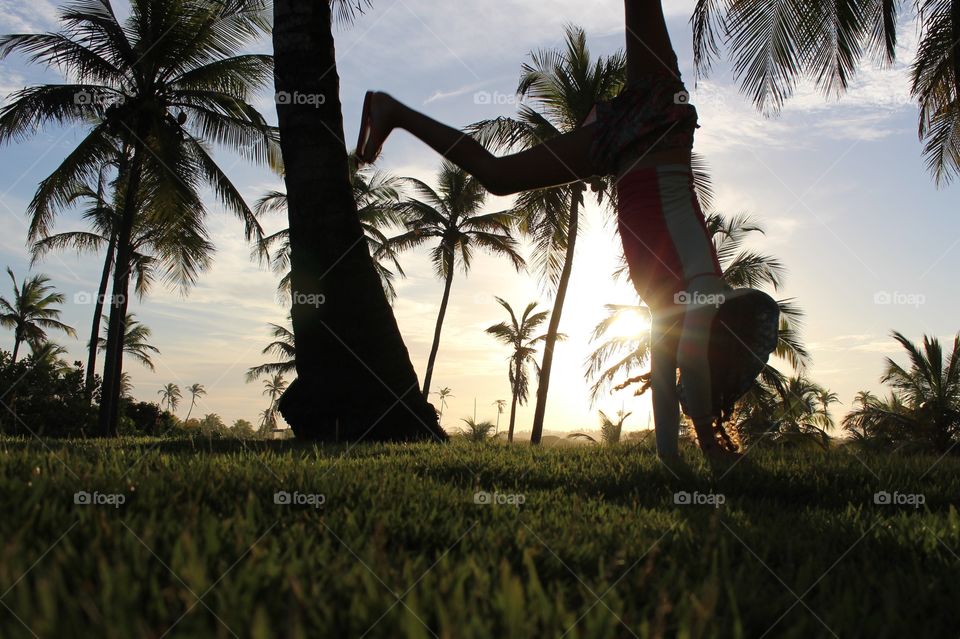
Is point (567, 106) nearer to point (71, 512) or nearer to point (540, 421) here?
point (540, 421)

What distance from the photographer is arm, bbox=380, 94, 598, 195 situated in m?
2.88

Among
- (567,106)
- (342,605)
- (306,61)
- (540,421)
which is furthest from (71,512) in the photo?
(567,106)

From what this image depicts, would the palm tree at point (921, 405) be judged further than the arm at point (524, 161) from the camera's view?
Yes

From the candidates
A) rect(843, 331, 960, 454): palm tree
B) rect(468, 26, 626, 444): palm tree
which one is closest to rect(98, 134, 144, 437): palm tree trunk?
rect(468, 26, 626, 444): palm tree

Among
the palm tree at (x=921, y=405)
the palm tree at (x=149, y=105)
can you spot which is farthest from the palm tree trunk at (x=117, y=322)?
the palm tree at (x=921, y=405)

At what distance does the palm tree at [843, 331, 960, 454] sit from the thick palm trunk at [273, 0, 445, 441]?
84.4 ft

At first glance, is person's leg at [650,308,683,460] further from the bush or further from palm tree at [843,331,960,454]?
palm tree at [843,331,960,454]

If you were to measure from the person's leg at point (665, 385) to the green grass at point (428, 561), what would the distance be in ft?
2.76

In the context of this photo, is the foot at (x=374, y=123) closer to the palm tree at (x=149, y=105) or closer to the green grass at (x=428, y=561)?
the green grass at (x=428, y=561)

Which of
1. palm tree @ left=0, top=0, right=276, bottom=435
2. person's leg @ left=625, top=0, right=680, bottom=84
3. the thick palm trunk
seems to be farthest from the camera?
palm tree @ left=0, top=0, right=276, bottom=435

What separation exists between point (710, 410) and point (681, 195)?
0.98m

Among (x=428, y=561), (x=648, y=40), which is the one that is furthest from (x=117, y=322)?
(x=428, y=561)

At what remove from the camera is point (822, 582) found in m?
1.18

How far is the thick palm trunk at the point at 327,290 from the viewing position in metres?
5.23
